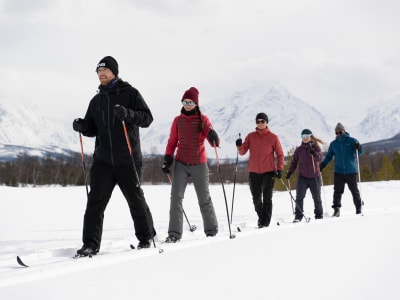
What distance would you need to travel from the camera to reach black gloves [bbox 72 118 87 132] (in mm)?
4371

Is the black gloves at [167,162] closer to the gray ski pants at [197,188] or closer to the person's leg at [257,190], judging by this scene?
the gray ski pants at [197,188]

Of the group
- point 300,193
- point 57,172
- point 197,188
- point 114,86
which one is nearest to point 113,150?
point 114,86

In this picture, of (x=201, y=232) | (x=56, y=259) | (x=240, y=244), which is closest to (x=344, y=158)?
(x=201, y=232)

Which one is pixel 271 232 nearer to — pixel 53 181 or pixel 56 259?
pixel 56 259

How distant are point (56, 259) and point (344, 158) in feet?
21.9

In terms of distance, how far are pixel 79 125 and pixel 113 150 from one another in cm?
41

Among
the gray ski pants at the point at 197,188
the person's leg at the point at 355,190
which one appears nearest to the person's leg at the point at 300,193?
the person's leg at the point at 355,190

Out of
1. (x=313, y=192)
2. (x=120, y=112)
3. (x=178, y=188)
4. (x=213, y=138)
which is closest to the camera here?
(x=120, y=112)

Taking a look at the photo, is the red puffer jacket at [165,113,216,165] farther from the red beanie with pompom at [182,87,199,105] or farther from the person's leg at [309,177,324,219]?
the person's leg at [309,177,324,219]

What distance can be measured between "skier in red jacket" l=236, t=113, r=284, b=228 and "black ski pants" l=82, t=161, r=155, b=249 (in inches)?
111

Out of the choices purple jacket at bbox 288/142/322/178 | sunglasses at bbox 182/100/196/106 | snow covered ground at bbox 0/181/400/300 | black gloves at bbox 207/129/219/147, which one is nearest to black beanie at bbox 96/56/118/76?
sunglasses at bbox 182/100/196/106

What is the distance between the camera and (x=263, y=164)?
709 cm

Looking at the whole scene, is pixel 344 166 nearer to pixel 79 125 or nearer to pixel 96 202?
pixel 96 202

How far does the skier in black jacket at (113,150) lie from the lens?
440 cm
